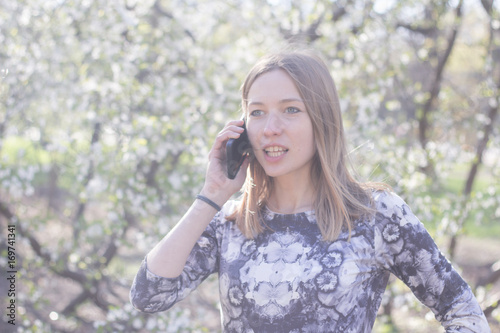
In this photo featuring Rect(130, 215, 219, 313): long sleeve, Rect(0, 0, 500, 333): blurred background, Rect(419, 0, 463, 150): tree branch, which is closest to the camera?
Rect(130, 215, 219, 313): long sleeve

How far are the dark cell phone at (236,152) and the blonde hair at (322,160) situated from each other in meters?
0.11

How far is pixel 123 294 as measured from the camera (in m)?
5.46

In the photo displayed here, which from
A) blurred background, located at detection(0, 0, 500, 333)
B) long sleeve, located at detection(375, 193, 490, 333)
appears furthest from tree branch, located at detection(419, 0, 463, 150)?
long sleeve, located at detection(375, 193, 490, 333)

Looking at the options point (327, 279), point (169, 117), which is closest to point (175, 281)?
point (327, 279)

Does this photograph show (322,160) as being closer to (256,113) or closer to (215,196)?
(256,113)

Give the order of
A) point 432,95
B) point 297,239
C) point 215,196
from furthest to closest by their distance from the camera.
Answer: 1. point 432,95
2. point 215,196
3. point 297,239

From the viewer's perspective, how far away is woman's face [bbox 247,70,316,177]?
5.54 feet

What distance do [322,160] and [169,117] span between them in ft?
7.79

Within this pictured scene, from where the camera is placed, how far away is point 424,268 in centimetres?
157

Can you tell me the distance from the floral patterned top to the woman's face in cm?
20

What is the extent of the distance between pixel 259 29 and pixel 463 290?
3.48 m

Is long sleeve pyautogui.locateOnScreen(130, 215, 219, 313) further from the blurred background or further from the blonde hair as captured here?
the blurred background

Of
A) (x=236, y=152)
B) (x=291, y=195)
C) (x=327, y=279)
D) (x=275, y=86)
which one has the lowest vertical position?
(x=327, y=279)

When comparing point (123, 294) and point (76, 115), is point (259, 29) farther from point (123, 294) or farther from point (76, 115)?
point (123, 294)
